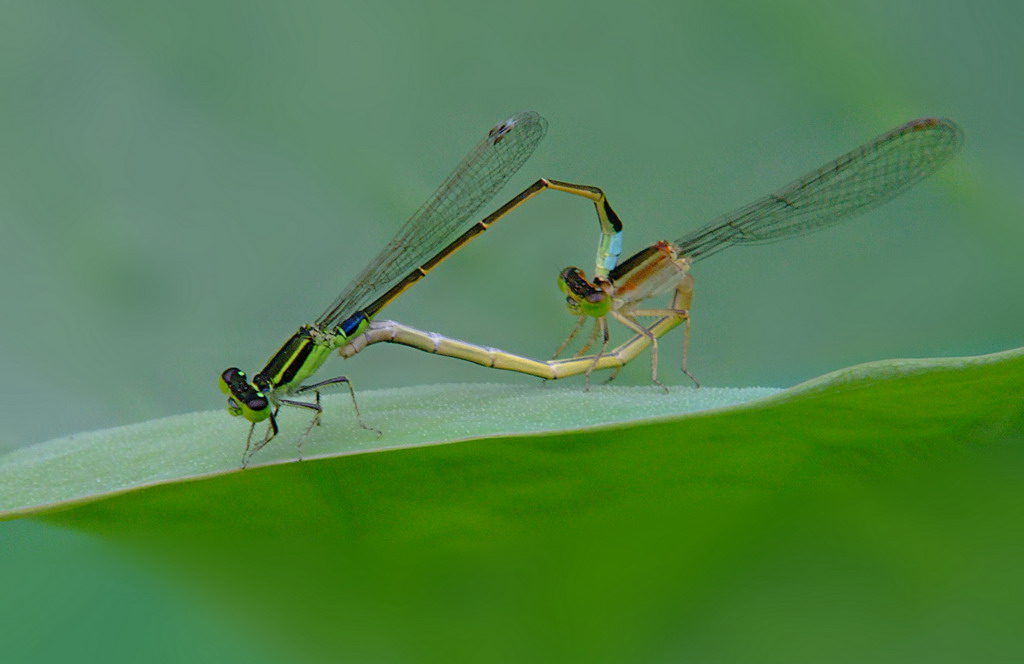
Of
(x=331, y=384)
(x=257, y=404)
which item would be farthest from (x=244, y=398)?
(x=331, y=384)

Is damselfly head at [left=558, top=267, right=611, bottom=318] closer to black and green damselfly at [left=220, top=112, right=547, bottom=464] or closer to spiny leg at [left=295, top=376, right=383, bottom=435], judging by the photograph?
black and green damselfly at [left=220, top=112, right=547, bottom=464]

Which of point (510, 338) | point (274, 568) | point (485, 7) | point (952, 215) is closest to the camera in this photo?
point (274, 568)

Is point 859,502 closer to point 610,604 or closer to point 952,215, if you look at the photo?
A: point 610,604

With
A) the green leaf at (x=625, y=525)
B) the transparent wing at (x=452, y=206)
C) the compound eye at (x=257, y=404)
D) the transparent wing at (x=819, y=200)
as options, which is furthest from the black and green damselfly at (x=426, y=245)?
the green leaf at (x=625, y=525)

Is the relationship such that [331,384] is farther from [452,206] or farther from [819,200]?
[819,200]

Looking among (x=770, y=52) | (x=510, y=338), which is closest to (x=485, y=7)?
(x=770, y=52)

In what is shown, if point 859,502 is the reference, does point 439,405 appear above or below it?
above

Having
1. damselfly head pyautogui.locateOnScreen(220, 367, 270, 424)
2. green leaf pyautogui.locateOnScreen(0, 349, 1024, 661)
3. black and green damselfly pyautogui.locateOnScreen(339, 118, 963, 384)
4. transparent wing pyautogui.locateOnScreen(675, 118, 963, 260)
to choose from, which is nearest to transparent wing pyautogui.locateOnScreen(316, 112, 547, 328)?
black and green damselfly pyautogui.locateOnScreen(339, 118, 963, 384)
